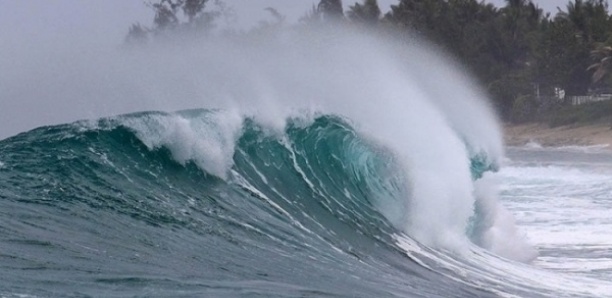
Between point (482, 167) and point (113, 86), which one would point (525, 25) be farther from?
point (113, 86)

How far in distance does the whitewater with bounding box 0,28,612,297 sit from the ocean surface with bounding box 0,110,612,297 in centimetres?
3

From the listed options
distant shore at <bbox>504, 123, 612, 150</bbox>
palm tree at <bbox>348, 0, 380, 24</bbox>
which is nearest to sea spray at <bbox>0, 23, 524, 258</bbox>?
distant shore at <bbox>504, 123, 612, 150</bbox>

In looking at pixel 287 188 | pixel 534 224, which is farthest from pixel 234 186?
pixel 534 224

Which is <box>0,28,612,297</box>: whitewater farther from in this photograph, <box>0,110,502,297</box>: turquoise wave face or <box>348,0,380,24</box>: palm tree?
<box>348,0,380,24</box>: palm tree

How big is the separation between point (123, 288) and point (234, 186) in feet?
16.6

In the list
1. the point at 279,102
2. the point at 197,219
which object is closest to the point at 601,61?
the point at 279,102

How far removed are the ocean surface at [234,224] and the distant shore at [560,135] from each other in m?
30.2

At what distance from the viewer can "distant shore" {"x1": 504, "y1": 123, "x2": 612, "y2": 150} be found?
47.8 metres

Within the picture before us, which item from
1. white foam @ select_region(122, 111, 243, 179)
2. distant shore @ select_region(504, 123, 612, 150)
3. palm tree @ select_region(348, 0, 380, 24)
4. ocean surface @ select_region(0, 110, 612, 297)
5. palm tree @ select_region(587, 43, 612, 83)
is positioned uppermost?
palm tree @ select_region(348, 0, 380, 24)

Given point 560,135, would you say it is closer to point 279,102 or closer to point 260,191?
point 279,102

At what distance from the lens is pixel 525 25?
220 ft

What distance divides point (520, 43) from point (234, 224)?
57.4 m

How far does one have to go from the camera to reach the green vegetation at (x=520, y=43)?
189ft

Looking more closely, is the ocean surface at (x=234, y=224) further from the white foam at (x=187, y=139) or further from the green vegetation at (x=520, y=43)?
the green vegetation at (x=520, y=43)
